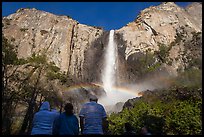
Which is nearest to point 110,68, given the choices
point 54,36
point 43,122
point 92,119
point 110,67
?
point 110,67

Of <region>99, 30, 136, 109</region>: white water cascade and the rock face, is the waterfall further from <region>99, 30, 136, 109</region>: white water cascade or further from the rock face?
the rock face

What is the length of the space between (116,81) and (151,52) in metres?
8.74

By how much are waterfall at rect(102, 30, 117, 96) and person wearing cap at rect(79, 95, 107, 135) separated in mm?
42549

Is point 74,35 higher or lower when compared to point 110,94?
higher

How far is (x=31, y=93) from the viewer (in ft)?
94.0

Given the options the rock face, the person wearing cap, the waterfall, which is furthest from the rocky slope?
the person wearing cap

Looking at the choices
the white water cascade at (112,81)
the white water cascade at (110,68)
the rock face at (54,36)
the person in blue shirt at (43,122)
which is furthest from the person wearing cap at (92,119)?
the rock face at (54,36)

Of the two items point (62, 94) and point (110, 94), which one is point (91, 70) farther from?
point (62, 94)

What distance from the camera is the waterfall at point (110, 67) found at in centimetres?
5169

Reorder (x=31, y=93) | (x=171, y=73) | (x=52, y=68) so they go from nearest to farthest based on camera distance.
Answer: (x=31, y=93), (x=52, y=68), (x=171, y=73)

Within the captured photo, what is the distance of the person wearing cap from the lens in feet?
25.0

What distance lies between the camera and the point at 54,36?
2288 inches

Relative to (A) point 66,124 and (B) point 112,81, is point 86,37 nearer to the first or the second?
(B) point 112,81

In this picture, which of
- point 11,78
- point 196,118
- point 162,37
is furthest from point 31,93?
point 162,37
